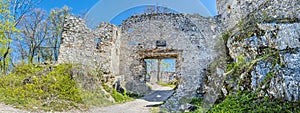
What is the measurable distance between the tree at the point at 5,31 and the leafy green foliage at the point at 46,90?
16.2 ft

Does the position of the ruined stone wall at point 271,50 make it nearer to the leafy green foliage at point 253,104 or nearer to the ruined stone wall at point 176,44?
the leafy green foliage at point 253,104

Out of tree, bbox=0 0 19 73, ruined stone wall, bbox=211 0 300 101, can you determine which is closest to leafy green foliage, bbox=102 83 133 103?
ruined stone wall, bbox=211 0 300 101

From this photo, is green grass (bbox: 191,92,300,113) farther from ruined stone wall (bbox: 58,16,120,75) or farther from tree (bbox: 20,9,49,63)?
tree (bbox: 20,9,49,63)

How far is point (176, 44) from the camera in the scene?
960 centimetres

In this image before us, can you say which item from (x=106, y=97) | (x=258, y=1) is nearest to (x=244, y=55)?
(x=258, y=1)

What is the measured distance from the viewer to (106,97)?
7.82 metres

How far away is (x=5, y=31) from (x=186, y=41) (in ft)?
29.3

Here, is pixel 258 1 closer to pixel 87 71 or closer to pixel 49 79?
pixel 87 71

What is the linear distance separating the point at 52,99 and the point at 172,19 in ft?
18.4

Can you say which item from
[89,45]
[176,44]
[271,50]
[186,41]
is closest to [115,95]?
[89,45]

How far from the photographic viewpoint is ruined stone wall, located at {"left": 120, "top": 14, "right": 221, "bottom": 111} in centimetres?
883

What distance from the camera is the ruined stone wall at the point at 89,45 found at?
8.42 m

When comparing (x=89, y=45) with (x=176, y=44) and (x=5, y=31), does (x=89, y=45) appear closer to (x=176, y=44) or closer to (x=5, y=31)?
(x=176, y=44)

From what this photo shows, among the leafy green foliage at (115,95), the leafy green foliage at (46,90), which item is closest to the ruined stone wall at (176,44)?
the leafy green foliage at (115,95)
